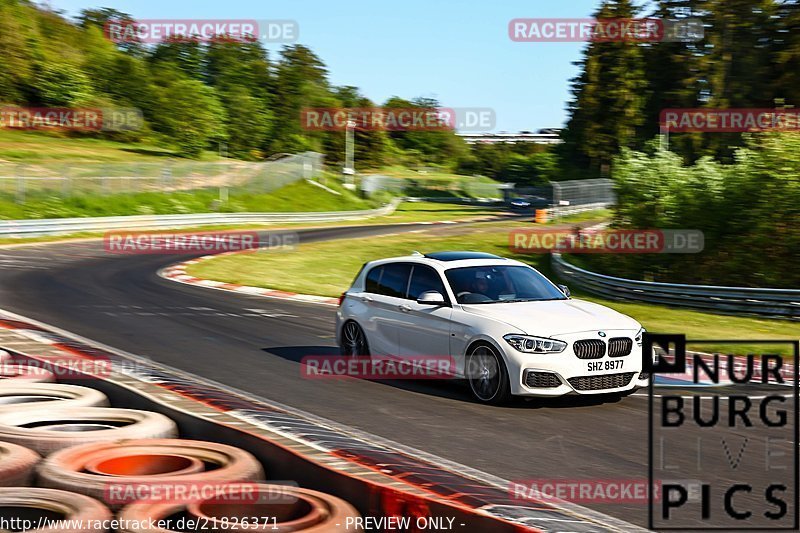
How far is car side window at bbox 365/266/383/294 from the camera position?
12.5 m

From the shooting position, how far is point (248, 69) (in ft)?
347

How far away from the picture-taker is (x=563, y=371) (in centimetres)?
985

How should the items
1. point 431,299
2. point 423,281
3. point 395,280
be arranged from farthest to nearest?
point 395,280 → point 423,281 → point 431,299

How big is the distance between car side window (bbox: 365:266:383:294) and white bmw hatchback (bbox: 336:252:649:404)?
0.6 inches

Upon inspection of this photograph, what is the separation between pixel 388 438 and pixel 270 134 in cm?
9425

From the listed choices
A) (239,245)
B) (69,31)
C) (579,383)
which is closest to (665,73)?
(239,245)

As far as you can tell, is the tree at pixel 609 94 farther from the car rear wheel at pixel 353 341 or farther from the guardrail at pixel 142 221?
the car rear wheel at pixel 353 341

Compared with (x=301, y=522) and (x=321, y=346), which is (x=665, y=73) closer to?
(x=321, y=346)

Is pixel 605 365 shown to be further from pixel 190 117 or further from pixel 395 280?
pixel 190 117

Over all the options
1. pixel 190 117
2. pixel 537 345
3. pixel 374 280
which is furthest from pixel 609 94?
pixel 537 345

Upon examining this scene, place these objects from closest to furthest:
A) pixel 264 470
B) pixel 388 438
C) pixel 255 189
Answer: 1. pixel 264 470
2. pixel 388 438
3. pixel 255 189

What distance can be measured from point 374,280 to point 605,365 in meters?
3.63

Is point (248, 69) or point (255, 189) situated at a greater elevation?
point (248, 69)

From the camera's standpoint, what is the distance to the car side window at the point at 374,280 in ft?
40.9
